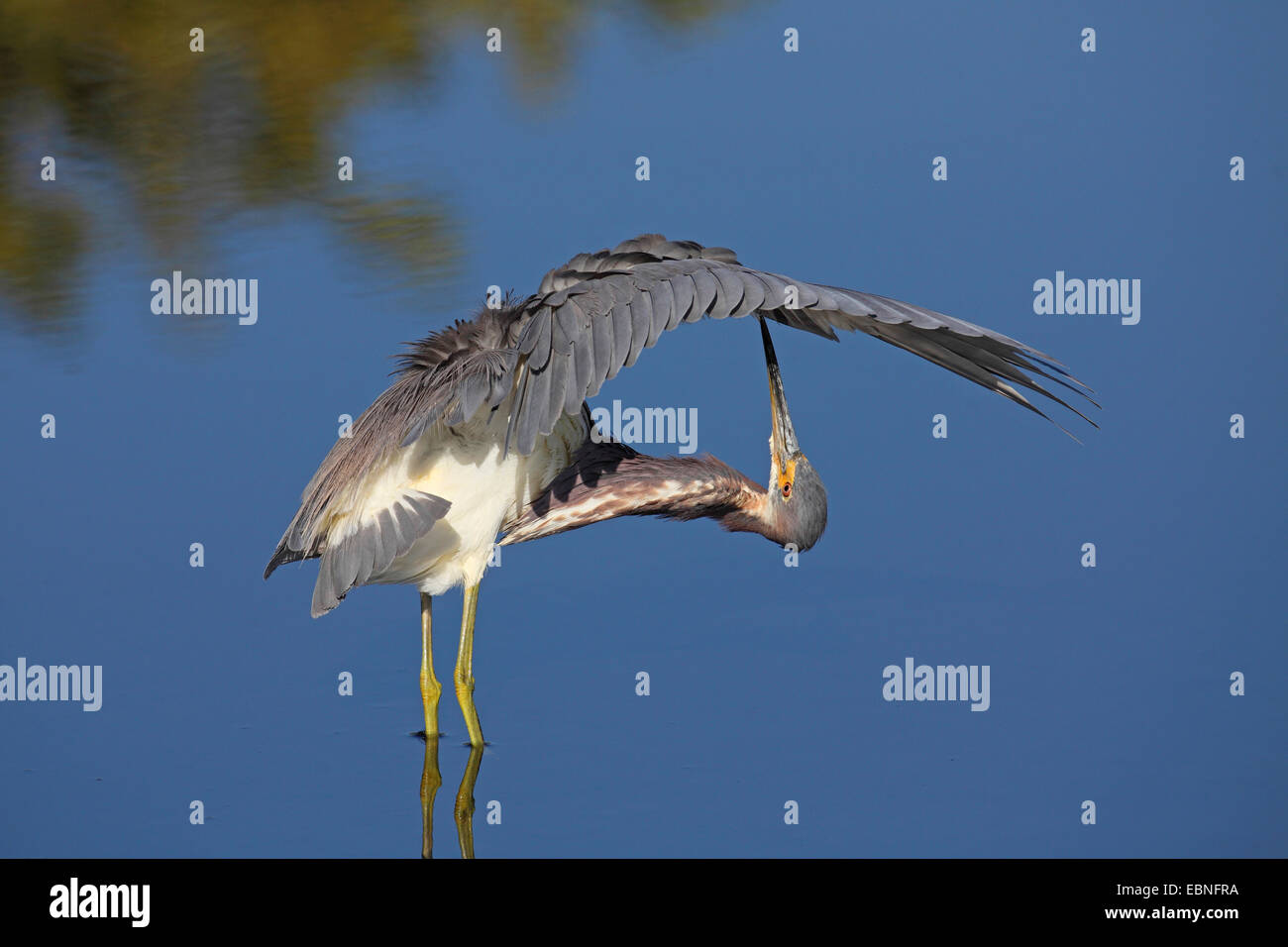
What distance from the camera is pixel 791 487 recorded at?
4.38m

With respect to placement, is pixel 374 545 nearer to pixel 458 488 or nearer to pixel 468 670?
pixel 458 488

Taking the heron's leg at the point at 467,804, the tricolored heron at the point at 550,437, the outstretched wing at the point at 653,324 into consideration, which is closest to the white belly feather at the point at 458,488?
the tricolored heron at the point at 550,437

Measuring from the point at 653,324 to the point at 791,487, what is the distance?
33.7 inches

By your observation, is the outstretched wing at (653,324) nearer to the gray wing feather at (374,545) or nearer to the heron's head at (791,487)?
the gray wing feather at (374,545)

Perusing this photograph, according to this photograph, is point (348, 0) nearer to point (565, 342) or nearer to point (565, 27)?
point (565, 27)

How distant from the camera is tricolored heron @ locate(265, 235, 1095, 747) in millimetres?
3709

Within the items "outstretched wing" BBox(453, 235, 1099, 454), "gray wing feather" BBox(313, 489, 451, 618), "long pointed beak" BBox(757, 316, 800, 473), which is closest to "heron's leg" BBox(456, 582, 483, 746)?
"gray wing feather" BBox(313, 489, 451, 618)

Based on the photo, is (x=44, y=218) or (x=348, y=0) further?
(x=348, y=0)

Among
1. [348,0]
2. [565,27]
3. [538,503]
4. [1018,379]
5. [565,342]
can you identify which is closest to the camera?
[565,342]

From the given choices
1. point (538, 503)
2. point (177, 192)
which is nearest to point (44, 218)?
point (177, 192)

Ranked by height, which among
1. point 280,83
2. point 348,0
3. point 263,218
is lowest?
point 263,218

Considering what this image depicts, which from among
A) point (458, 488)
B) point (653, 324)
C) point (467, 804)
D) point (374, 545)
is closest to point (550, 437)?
point (458, 488)

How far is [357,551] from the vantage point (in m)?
3.99

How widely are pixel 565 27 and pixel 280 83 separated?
1566mm
